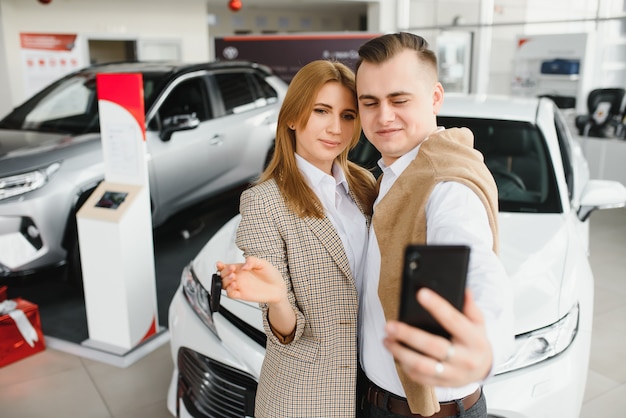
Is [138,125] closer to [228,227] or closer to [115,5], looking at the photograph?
[228,227]

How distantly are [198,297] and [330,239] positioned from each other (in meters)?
1.16

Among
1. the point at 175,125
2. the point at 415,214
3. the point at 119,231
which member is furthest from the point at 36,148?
the point at 415,214

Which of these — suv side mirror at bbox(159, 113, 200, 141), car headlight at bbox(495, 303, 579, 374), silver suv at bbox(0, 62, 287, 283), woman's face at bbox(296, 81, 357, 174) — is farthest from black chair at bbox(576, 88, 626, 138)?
woman's face at bbox(296, 81, 357, 174)

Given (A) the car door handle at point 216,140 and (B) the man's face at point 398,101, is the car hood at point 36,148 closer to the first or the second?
(A) the car door handle at point 216,140

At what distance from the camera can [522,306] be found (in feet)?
5.81

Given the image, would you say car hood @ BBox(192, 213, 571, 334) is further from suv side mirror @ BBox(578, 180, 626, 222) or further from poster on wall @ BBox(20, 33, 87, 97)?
poster on wall @ BBox(20, 33, 87, 97)

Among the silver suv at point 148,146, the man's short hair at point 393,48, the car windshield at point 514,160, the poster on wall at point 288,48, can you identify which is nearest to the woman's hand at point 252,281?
the man's short hair at point 393,48

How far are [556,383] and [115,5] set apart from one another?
9.53 metres

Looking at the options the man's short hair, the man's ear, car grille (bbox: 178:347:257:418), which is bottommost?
car grille (bbox: 178:347:257:418)

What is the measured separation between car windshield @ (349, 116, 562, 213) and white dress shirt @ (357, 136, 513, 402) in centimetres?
140

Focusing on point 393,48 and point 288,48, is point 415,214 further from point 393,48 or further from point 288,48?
point 288,48

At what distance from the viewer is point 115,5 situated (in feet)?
30.5

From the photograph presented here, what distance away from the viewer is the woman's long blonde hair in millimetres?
1112

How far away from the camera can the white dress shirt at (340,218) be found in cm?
118
